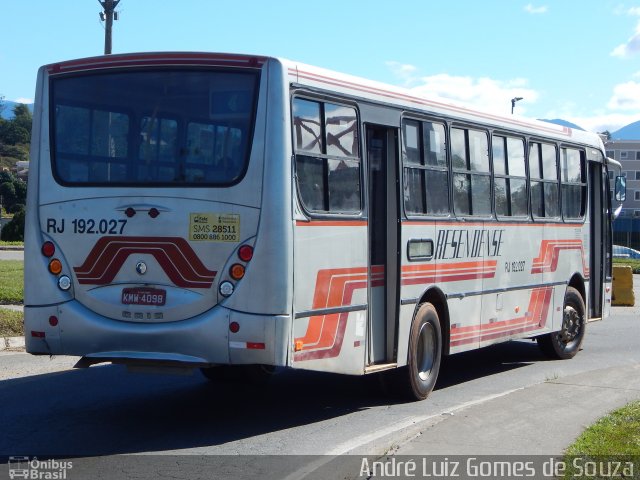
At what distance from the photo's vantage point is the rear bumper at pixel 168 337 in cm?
858

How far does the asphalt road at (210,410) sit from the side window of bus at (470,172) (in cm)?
222

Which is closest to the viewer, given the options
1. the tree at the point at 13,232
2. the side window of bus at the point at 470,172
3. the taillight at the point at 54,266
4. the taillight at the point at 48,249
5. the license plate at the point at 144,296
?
the license plate at the point at 144,296

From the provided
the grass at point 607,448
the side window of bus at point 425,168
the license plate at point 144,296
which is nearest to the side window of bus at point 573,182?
the side window of bus at point 425,168

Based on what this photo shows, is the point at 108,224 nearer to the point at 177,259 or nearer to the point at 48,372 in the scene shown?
the point at 177,259

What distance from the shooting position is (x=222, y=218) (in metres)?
8.74

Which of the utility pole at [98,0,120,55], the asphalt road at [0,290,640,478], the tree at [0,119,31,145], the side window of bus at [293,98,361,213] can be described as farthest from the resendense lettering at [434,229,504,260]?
the tree at [0,119,31,145]

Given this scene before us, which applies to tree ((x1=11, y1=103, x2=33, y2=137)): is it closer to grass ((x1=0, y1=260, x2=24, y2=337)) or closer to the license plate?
grass ((x1=0, y1=260, x2=24, y2=337))

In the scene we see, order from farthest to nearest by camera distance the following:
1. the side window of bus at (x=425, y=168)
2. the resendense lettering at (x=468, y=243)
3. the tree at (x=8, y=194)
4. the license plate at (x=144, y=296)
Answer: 1. the tree at (x=8, y=194)
2. the resendense lettering at (x=468, y=243)
3. the side window of bus at (x=425, y=168)
4. the license plate at (x=144, y=296)

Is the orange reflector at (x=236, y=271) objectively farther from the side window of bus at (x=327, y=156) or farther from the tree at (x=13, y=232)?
the tree at (x=13, y=232)

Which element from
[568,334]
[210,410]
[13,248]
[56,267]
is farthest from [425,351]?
[13,248]

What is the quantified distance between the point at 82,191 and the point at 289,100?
6.72ft

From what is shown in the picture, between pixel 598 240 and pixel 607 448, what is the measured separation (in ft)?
28.5

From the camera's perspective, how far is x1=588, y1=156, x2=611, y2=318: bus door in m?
16.3

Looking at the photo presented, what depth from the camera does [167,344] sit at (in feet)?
28.7
